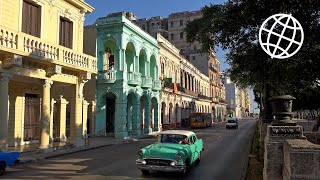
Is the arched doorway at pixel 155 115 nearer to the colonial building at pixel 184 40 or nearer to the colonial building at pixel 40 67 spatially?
the colonial building at pixel 40 67

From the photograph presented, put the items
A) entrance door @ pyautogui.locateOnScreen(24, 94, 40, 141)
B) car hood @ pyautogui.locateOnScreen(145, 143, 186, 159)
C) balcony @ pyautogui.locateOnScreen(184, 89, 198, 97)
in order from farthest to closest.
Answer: balcony @ pyautogui.locateOnScreen(184, 89, 198, 97)
entrance door @ pyautogui.locateOnScreen(24, 94, 40, 141)
car hood @ pyautogui.locateOnScreen(145, 143, 186, 159)

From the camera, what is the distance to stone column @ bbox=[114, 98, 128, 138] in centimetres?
3098

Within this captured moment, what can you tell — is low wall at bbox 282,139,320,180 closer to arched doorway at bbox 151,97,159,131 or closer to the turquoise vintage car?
the turquoise vintage car

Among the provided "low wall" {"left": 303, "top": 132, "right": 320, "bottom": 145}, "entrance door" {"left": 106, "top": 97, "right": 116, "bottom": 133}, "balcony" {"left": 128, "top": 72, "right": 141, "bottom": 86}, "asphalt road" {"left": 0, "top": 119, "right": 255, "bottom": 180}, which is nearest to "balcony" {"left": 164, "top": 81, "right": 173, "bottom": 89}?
"balcony" {"left": 128, "top": 72, "right": 141, "bottom": 86}

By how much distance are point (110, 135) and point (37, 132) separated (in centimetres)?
1077

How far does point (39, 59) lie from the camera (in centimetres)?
1766

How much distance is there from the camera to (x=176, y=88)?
49688 millimetres

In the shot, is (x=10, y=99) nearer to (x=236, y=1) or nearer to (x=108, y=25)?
(x=108, y=25)

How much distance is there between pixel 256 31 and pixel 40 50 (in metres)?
12.5

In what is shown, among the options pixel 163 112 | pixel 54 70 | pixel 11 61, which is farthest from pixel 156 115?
pixel 11 61

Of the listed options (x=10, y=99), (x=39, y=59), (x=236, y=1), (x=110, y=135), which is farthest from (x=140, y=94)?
(x=236, y=1)

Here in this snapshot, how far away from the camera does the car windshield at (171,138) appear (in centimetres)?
1302

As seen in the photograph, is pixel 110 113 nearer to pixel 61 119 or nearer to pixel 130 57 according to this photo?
pixel 130 57

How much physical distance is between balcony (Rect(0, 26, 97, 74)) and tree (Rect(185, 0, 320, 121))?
984 cm
